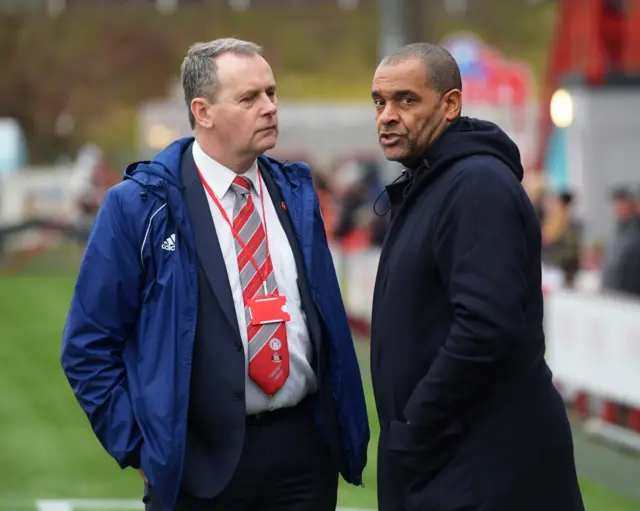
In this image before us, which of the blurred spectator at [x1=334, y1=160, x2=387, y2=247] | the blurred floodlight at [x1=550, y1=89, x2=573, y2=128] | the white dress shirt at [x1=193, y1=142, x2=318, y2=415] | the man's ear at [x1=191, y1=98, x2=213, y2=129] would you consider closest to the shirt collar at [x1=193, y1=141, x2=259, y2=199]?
the white dress shirt at [x1=193, y1=142, x2=318, y2=415]

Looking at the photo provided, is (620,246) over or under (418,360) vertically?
under

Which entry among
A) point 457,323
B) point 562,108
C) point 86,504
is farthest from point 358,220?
point 457,323

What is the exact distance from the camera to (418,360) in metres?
3.75

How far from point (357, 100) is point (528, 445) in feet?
267

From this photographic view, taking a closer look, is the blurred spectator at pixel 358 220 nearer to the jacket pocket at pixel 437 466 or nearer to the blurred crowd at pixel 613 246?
the blurred crowd at pixel 613 246

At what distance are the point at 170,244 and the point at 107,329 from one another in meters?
0.31

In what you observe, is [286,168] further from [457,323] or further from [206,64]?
[457,323]

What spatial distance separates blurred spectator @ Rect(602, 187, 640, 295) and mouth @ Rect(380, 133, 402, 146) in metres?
7.55

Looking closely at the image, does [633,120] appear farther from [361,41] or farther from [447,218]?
[361,41]

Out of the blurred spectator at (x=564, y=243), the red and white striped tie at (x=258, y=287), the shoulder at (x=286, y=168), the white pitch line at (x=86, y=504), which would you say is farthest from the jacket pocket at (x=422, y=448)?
the blurred spectator at (x=564, y=243)

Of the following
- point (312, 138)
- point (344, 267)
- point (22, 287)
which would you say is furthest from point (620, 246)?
point (312, 138)

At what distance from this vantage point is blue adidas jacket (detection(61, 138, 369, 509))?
4.03m

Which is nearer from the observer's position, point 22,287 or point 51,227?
point 22,287

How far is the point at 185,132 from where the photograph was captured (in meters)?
36.5
